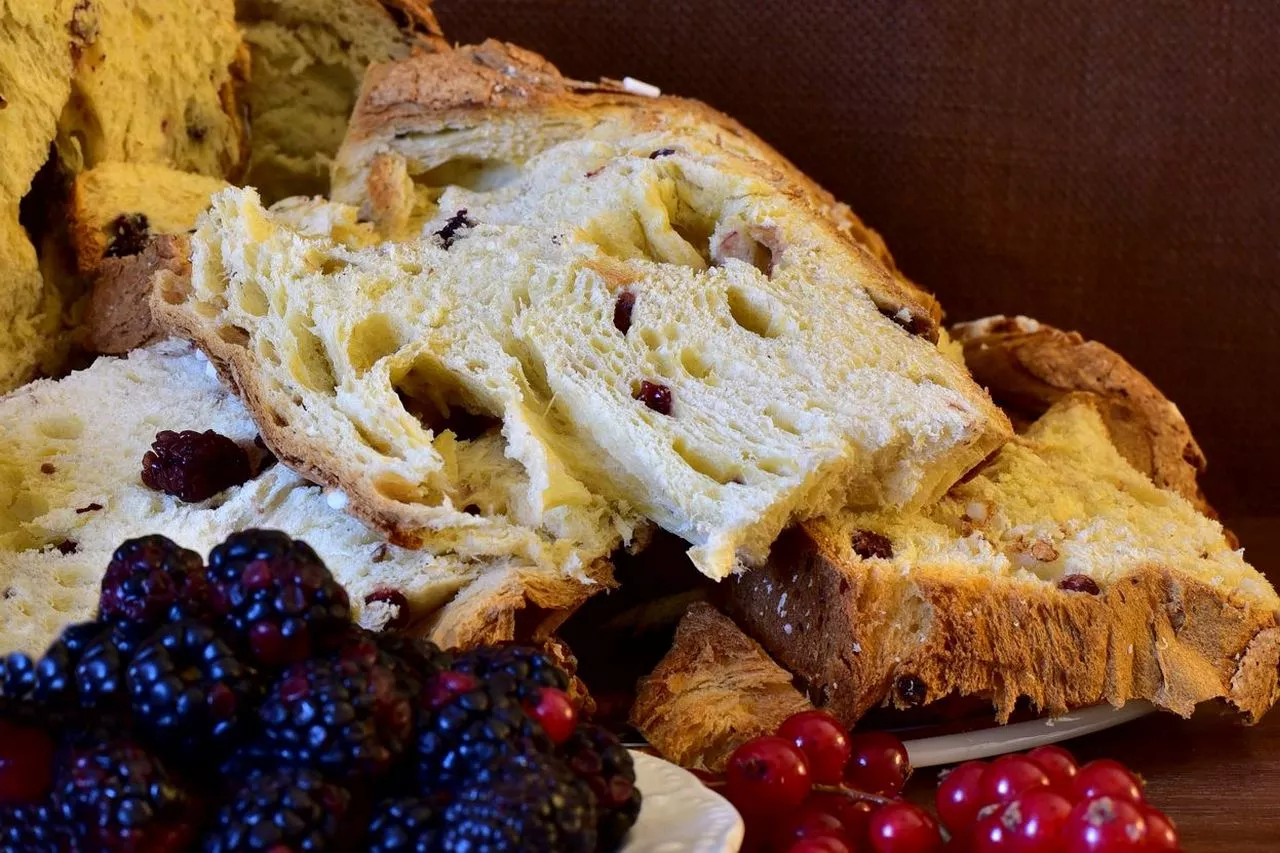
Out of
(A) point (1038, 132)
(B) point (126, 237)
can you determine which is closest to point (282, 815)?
(B) point (126, 237)

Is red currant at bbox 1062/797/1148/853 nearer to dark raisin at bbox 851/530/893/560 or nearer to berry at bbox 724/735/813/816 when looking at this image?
berry at bbox 724/735/813/816

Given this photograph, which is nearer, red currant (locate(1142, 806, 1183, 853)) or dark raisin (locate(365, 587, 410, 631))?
red currant (locate(1142, 806, 1183, 853))

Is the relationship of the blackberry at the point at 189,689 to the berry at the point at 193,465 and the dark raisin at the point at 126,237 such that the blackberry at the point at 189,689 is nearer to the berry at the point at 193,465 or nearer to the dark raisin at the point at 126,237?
the berry at the point at 193,465

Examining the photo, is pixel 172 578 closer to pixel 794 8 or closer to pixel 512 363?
pixel 512 363

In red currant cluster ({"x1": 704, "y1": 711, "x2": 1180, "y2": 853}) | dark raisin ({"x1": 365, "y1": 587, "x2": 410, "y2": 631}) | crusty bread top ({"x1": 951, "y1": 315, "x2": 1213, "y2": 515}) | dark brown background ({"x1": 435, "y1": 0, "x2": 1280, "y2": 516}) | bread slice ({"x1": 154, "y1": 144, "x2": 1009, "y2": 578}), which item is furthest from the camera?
dark brown background ({"x1": 435, "y1": 0, "x2": 1280, "y2": 516})

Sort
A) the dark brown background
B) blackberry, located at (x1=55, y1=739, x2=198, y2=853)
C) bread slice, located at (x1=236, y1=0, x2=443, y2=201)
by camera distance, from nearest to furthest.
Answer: blackberry, located at (x1=55, y1=739, x2=198, y2=853) → bread slice, located at (x1=236, y1=0, x2=443, y2=201) → the dark brown background

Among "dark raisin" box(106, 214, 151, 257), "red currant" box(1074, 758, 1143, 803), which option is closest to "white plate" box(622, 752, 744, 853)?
"red currant" box(1074, 758, 1143, 803)

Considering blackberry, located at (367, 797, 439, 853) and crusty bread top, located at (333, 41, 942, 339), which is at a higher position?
crusty bread top, located at (333, 41, 942, 339)
